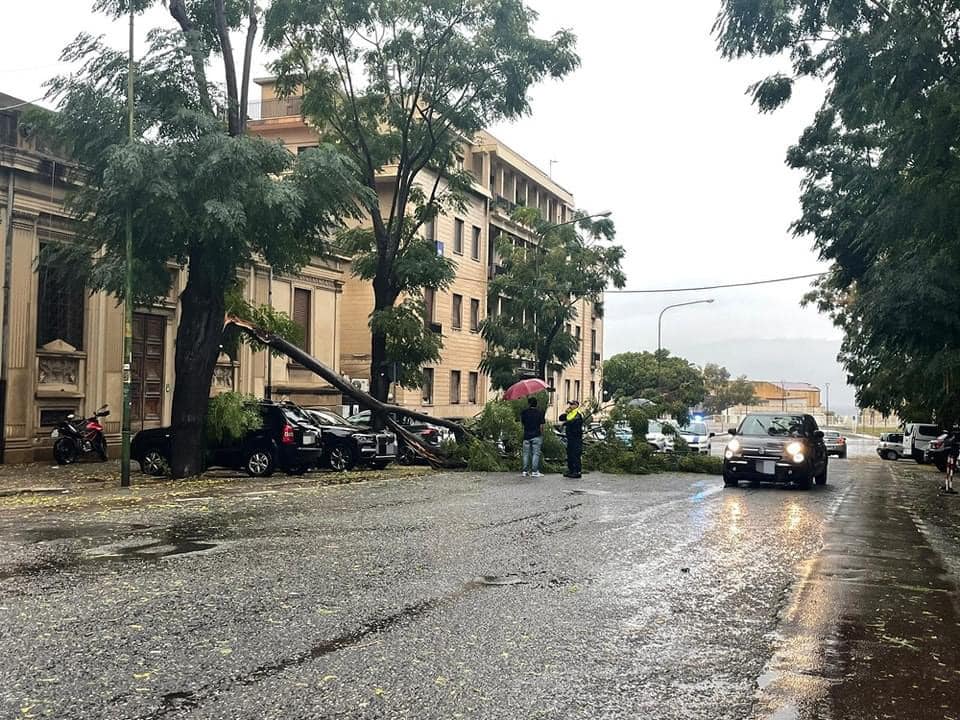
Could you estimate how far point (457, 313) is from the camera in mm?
48656

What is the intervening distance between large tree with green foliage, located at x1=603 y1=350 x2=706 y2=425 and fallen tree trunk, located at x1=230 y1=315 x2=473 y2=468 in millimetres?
38418

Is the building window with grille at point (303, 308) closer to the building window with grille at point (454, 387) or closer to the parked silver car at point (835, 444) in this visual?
the building window with grille at point (454, 387)

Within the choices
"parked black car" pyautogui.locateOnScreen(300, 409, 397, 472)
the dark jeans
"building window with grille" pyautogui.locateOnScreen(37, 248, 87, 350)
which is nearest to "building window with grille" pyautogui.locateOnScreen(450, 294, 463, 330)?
"building window with grille" pyautogui.locateOnScreen(37, 248, 87, 350)

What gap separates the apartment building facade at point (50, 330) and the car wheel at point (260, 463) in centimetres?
457

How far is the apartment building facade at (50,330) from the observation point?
21.8 metres

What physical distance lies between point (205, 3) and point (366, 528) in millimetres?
12939

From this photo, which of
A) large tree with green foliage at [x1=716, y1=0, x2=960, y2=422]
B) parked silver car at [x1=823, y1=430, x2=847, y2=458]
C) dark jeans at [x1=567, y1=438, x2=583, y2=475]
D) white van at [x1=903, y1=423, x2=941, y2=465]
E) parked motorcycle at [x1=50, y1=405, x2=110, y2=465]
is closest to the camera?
large tree with green foliage at [x1=716, y1=0, x2=960, y2=422]

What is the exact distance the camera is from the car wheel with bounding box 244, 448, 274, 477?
1928cm

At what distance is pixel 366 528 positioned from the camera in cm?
1098

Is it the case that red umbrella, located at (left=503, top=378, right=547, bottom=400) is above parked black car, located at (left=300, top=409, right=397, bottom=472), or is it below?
above

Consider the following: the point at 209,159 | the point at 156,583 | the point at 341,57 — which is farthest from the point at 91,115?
the point at 156,583

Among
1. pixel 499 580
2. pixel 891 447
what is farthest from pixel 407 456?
pixel 891 447

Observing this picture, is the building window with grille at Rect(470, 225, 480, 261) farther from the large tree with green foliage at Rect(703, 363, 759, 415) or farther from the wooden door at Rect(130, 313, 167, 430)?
the large tree with green foliage at Rect(703, 363, 759, 415)

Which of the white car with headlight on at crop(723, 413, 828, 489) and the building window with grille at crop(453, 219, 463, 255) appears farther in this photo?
the building window with grille at crop(453, 219, 463, 255)
